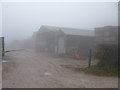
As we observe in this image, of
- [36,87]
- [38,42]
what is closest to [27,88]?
[36,87]

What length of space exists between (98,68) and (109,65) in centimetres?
62

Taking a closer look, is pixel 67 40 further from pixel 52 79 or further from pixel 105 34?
pixel 52 79

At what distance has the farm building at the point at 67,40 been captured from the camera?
66.3ft

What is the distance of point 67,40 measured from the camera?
20.2 m

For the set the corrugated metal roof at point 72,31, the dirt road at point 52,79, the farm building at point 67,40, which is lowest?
the dirt road at point 52,79

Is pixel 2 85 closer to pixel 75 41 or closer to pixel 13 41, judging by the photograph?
pixel 75 41

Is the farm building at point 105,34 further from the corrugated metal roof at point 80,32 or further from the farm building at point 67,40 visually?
the corrugated metal roof at point 80,32

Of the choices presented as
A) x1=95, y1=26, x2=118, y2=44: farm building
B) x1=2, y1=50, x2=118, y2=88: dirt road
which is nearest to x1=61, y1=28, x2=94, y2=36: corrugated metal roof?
x1=95, y1=26, x2=118, y2=44: farm building

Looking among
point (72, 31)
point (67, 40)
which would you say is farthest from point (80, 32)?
point (67, 40)

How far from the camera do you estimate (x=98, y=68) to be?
383 inches

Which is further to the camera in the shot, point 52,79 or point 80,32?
point 80,32

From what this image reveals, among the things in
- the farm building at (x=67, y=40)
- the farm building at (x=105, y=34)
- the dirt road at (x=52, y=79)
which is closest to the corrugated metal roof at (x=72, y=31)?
the farm building at (x=67, y=40)

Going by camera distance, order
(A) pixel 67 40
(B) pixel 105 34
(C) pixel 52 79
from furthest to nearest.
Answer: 1. (A) pixel 67 40
2. (B) pixel 105 34
3. (C) pixel 52 79

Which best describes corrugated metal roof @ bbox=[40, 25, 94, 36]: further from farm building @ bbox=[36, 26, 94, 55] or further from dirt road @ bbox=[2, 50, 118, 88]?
dirt road @ bbox=[2, 50, 118, 88]
